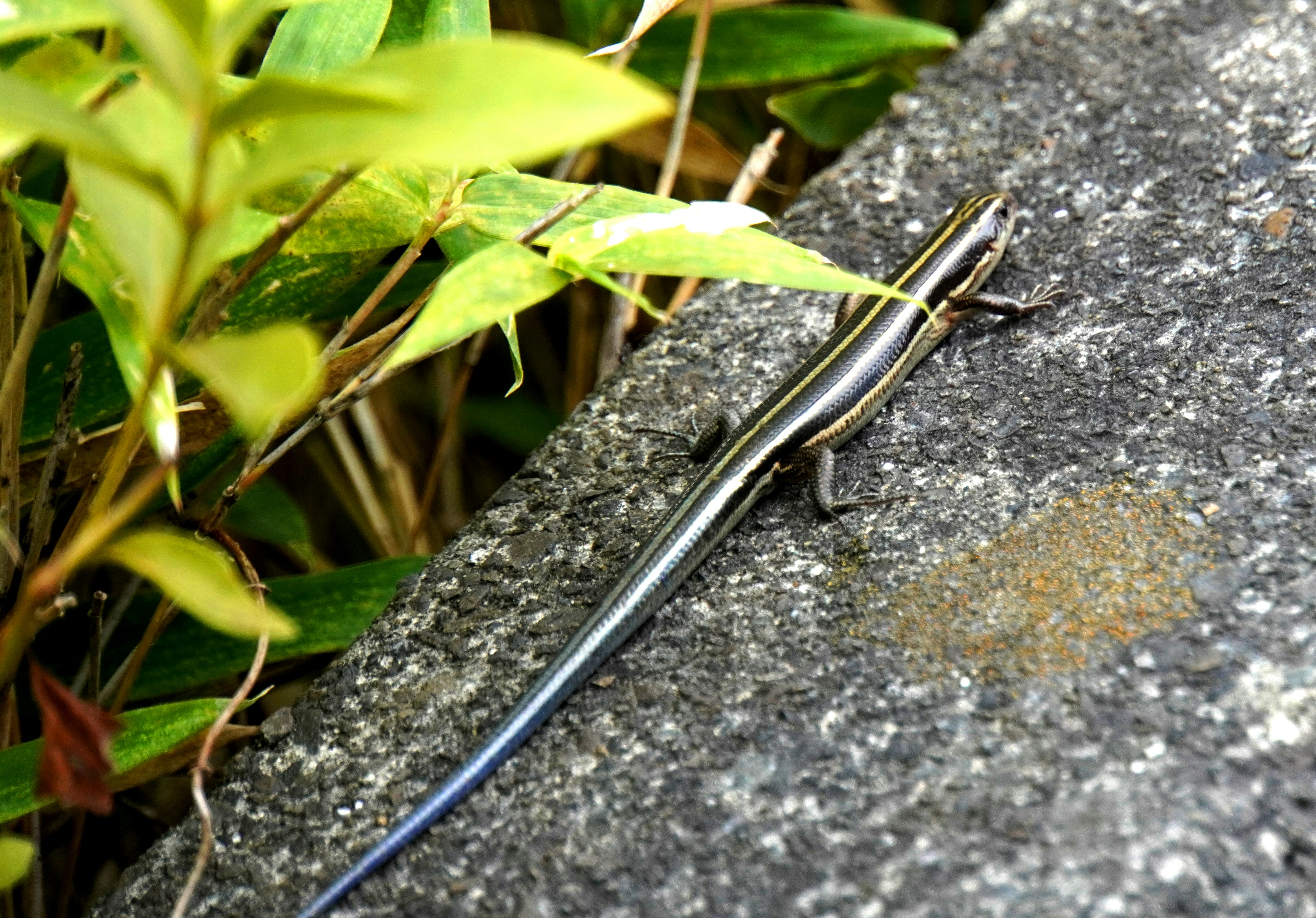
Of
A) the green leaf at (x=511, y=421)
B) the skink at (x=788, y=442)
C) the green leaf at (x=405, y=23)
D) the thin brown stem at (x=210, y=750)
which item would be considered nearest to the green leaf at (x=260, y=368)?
the thin brown stem at (x=210, y=750)

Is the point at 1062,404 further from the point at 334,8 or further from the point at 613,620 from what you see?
the point at 334,8

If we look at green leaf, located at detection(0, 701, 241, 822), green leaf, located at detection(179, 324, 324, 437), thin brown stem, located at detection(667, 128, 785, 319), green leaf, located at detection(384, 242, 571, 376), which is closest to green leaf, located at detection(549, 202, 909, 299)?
green leaf, located at detection(384, 242, 571, 376)

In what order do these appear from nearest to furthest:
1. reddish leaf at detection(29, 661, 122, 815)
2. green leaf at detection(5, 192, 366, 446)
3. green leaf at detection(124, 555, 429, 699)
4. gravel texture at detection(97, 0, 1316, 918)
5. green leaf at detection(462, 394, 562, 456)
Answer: reddish leaf at detection(29, 661, 122, 815) → gravel texture at detection(97, 0, 1316, 918) → green leaf at detection(5, 192, 366, 446) → green leaf at detection(124, 555, 429, 699) → green leaf at detection(462, 394, 562, 456)

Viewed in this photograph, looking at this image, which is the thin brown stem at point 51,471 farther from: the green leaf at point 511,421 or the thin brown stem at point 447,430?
the green leaf at point 511,421

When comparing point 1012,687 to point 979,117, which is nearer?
point 1012,687

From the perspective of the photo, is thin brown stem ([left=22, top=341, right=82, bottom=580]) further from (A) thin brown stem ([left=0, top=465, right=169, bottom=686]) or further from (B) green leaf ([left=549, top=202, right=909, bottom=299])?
(B) green leaf ([left=549, top=202, right=909, bottom=299])

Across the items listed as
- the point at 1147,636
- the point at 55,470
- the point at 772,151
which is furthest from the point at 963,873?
the point at 772,151
